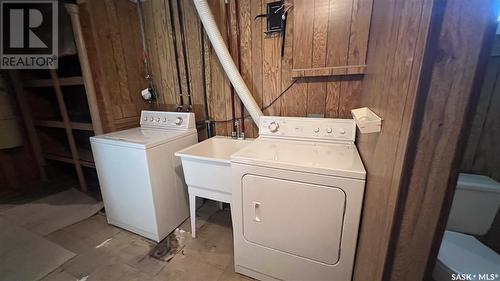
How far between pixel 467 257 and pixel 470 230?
0.26 m

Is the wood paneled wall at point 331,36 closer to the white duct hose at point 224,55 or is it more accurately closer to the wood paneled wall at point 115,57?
the white duct hose at point 224,55

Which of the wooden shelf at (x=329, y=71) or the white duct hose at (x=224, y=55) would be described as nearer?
the wooden shelf at (x=329, y=71)

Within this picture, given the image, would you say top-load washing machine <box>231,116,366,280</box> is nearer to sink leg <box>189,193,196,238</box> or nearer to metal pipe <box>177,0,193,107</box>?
sink leg <box>189,193,196,238</box>

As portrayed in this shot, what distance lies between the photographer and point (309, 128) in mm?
1530

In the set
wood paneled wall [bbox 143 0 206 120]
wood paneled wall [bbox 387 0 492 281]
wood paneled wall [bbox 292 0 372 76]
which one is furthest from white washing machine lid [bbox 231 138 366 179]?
wood paneled wall [bbox 143 0 206 120]

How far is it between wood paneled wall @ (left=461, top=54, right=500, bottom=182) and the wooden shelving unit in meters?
3.03

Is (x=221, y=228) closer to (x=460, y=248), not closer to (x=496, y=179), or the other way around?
(x=460, y=248)

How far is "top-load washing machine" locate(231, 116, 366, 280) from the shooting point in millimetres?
1048

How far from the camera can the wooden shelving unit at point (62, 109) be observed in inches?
79.2

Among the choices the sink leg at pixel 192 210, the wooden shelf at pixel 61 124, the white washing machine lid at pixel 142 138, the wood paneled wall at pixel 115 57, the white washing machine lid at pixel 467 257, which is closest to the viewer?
the white washing machine lid at pixel 467 257

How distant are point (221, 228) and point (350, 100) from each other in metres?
1.66

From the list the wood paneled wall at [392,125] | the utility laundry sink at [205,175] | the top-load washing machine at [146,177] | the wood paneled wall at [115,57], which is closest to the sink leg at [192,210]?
the utility laundry sink at [205,175]

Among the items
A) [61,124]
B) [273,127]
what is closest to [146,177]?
[273,127]

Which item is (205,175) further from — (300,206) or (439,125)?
(439,125)
